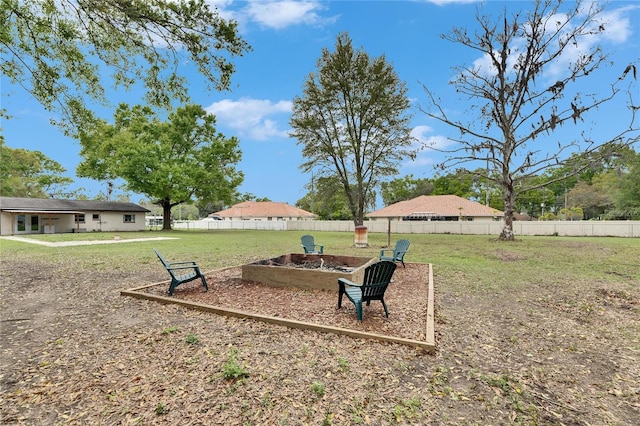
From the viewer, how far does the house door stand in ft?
86.7

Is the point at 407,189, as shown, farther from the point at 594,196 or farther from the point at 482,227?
the point at 482,227

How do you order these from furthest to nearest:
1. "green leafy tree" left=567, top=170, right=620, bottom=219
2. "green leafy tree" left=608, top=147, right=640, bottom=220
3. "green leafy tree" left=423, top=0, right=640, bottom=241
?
1. "green leafy tree" left=567, top=170, right=620, bottom=219
2. "green leafy tree" left=608, top=147, right=640, bottom=220
3. "green leafy tree" left=423, top=0, right=640, bottom=241

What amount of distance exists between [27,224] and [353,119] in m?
28.9

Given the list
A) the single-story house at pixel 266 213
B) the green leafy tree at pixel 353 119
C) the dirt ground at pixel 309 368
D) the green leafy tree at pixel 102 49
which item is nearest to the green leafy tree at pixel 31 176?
the single-story house at pixel 266 213

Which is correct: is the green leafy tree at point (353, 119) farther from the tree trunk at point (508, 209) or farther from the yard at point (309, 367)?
the yard at point (309, 367)

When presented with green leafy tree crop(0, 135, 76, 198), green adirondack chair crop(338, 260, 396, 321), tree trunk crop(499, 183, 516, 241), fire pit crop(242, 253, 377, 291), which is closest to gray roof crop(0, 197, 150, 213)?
green leafy tree crop(0, 135, 76, 198)

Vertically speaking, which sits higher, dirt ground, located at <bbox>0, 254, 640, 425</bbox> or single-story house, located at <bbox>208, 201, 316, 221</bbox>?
single-story house, located at <bbox>208, 201, 316, 221</bbox>

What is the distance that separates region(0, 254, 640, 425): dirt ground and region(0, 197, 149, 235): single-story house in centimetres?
2832

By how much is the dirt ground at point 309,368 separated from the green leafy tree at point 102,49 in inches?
167

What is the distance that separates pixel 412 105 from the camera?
21.7 metres

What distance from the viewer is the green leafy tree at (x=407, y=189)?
56.1 meters

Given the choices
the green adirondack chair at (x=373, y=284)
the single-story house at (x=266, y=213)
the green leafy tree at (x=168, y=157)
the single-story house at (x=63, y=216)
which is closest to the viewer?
the green adirondack chair at (x=373, y=284)

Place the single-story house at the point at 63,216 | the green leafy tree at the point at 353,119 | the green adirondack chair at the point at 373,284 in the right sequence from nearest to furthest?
the green adirondack chair at the point at 373,284 → the green leafy tree at the point at 353,119 → the single-story house at the point at 63,216

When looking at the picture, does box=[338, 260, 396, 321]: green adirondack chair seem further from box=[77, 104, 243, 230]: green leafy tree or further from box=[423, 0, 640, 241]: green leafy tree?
box=[77, 104, 243, 230]: green leafy tree
